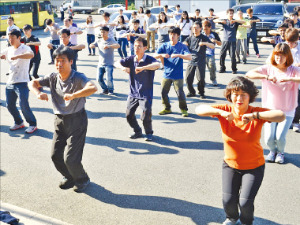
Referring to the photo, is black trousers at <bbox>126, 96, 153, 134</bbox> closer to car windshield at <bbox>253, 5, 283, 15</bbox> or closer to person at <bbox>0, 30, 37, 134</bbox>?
person at <bbox>0, 30, 37, 134</bbox>

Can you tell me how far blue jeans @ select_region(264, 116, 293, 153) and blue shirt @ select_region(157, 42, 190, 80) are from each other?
116 inches

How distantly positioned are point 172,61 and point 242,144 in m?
4.79

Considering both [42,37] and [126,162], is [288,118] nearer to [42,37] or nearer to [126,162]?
[126,162]

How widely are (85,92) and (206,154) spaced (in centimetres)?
287

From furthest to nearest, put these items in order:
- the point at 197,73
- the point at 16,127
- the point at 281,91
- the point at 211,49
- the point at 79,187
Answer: the point at 211,49 < the point at 197,73 < the point at 16,127 < the point at 281,91 < the point at 79,187

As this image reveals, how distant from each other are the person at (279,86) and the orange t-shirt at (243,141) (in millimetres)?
1766

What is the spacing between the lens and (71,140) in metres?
5.20

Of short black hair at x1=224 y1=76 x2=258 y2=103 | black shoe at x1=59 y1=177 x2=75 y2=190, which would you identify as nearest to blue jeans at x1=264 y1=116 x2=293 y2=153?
short black hair at x1=224 y1=76 x2=258 y2=103

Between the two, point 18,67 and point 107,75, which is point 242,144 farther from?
point 107,75

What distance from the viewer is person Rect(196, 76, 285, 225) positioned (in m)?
3.90

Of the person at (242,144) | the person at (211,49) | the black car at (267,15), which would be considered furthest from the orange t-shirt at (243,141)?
the black car at (267,15)

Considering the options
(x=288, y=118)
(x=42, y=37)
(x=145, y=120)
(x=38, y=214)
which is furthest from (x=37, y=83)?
(x=42, y=37)

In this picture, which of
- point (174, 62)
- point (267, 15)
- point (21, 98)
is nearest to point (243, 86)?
point (174, 62)

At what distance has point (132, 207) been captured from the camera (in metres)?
5.11
